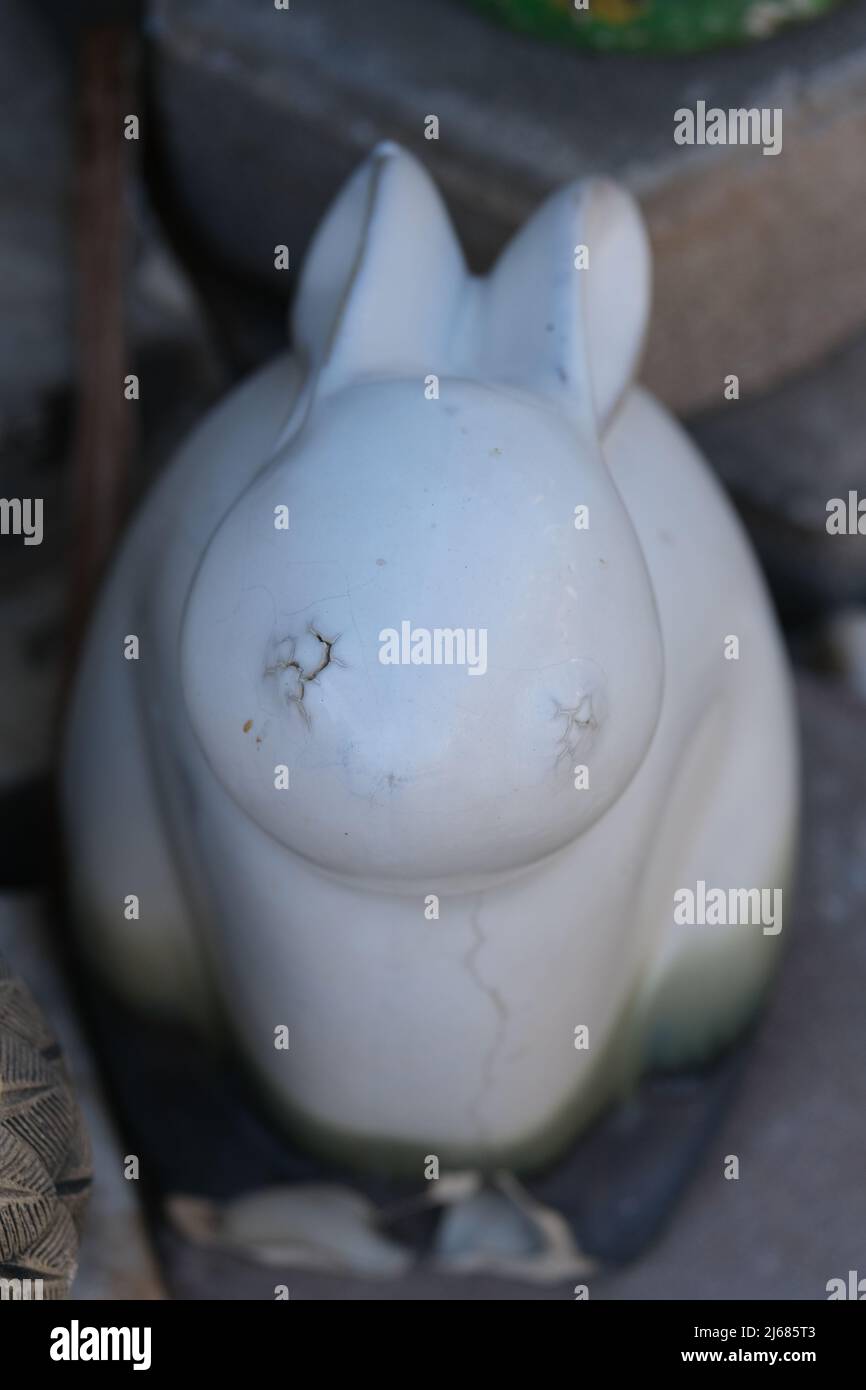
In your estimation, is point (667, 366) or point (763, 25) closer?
point (763, 25)

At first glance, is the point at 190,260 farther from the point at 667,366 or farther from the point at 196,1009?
the point at 196,1009

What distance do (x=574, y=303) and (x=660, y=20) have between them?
654mm

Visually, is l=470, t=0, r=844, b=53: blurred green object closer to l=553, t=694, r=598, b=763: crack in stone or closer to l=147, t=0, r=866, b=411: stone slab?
l=147, t=0, r=866, b=411: stone slab

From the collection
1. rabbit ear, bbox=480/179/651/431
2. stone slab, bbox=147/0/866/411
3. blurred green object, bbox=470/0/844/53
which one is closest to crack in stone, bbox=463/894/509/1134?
rabbit ear, bbox=480/179/651/431

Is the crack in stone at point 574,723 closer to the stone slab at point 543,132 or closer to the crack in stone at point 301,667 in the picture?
the crack in stone at point 301,667

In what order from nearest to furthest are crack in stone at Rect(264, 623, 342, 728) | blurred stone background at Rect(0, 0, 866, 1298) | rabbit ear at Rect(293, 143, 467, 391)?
crack in stone at Rect(264, 623, 342, 728) → rabbit ear at Rect(293, 143, 467, 391) → blurred stone background at Rect(0, 0, 866, 1298)

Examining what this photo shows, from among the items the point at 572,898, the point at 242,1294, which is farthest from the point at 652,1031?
the point at 242,1294

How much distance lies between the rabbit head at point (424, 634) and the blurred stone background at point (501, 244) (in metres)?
0.46

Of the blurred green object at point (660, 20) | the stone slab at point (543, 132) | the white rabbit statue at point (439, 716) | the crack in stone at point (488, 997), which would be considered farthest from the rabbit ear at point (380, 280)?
the blurred green object at point (660, 20)

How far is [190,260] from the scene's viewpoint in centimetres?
157

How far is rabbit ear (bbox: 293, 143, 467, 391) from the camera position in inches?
30.2

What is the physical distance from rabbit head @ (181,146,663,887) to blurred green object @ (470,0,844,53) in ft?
2.32

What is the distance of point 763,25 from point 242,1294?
3.71 feet

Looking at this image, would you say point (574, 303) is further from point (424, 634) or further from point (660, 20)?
point (660, 20)
